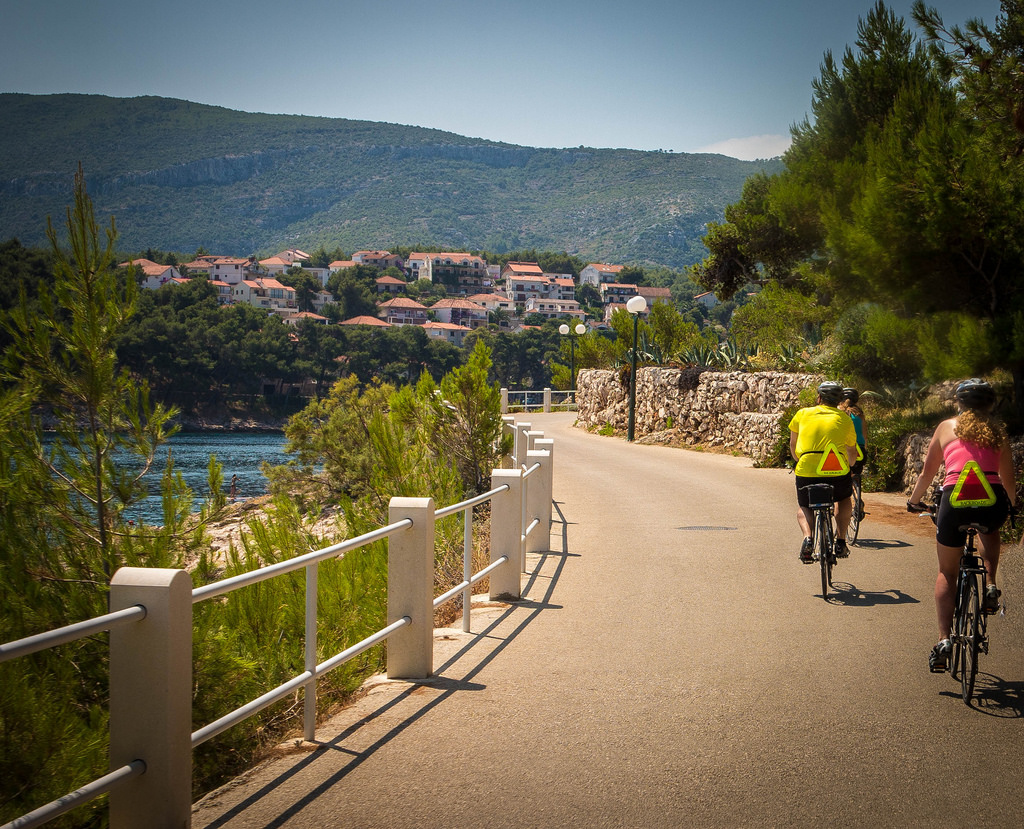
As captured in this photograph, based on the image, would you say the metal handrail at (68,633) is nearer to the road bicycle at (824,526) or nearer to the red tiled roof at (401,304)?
the road bicycle at (824,526)

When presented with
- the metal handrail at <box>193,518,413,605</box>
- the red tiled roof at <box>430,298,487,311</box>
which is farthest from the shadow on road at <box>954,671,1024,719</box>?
the red tiled roof at <box>430,298,487,311</box>

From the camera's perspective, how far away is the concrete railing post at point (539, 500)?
10.3 metres

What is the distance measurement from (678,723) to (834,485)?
4412mm

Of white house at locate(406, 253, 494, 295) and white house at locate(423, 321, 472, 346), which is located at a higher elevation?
white house at locate(406, 253, 494, 295)

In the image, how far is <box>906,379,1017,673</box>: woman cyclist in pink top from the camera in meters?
5.36

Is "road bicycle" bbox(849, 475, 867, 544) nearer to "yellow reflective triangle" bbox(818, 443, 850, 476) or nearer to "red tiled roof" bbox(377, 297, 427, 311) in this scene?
"yellow reflective triangle" bbox(818, 443, 850, 476)

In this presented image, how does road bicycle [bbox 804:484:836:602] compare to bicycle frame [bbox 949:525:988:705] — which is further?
road bicycle [bbox 804:484:836:602]

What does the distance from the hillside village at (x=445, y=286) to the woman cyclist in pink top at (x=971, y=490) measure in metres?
114

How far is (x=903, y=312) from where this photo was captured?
17.7m

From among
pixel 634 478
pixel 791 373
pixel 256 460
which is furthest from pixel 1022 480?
pixel 256 460

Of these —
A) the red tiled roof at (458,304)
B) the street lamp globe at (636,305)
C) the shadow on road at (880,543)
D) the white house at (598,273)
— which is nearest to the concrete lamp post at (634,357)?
the street lamp globe at (636,305)

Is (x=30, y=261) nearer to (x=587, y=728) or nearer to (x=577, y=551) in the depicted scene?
(x=577, y=551)

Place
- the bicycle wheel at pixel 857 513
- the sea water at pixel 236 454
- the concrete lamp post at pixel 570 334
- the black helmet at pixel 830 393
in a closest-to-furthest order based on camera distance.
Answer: the black helmet at pixel 830 393
the bicycle wheel at pixel 857 513
the concrete lamp post at pixel 570 334
the sea water at pixel 236 454

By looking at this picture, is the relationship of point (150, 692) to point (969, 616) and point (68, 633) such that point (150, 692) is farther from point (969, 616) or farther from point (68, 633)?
point (969, 616)
